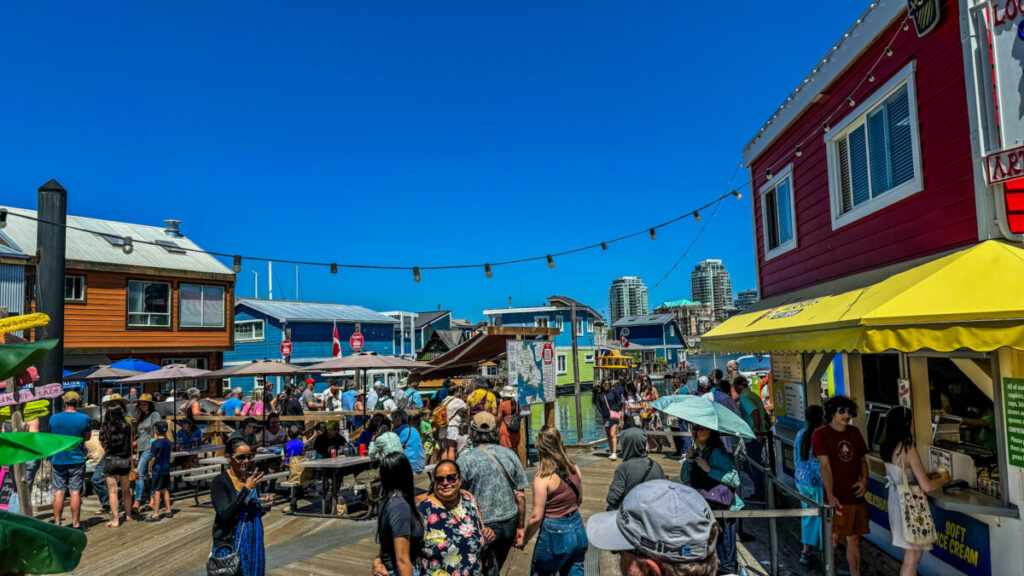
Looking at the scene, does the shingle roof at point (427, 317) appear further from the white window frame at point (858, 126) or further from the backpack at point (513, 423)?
the white window frame at point (858, 126)

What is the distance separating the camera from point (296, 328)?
1371 inches

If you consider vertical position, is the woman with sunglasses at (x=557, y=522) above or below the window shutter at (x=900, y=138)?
below

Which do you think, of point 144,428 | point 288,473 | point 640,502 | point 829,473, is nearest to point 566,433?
point 288,473

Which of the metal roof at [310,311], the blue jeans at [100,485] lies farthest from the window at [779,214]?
the metal roof at [310,311]

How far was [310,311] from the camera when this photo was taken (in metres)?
37.3

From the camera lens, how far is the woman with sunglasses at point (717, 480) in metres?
5.25

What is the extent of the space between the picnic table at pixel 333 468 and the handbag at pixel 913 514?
21.7 feet

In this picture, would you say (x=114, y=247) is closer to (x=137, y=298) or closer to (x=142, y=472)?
(x=137, y=298)

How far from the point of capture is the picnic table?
898 cm

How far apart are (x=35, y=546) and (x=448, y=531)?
2975 millimetres

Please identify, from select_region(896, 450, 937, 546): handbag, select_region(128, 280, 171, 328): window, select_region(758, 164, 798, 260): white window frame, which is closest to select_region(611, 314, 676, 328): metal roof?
select_region(128, 280, 171, 328): window

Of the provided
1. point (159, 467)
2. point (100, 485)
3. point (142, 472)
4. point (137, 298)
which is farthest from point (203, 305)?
point (159, 467)

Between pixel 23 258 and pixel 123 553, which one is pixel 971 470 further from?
pixel 23 258

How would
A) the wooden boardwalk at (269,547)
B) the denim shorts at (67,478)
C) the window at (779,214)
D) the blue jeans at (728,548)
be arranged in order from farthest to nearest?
the window at (779,214), the denim shorts at (67,478), the wooden boardwalk at (269,547), the blue jeans at (728,548)
